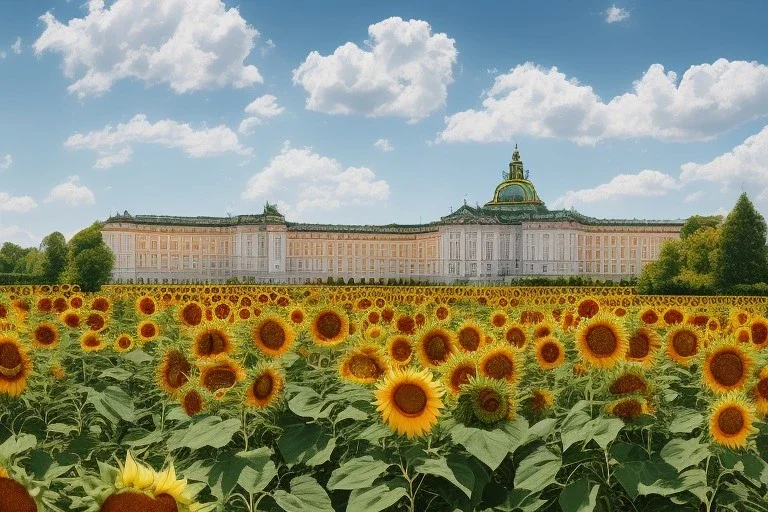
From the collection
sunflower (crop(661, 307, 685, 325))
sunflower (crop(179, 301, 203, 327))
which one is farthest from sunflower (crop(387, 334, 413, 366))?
sunflower (crop(661, 307, 685, 325))

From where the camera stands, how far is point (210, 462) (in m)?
3.79

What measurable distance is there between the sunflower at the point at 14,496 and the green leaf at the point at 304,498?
4.97 feet

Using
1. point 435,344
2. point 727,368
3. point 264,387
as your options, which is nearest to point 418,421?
point 264,387

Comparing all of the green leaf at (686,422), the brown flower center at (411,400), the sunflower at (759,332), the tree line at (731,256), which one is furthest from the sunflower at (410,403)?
the tree line at (731,256)

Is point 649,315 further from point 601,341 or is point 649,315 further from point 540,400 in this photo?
point 540,400

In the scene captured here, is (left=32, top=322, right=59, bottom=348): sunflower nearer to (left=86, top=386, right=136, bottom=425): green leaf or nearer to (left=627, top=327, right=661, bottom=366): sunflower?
(left=86, top=386, right=136, bottom=425): green leaf

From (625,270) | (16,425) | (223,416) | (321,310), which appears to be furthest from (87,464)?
(625,270)

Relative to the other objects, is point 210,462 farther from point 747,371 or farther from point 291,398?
point 747,371

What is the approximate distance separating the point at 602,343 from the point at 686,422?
0.74m

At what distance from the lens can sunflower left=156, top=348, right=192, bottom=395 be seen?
4641 millimetres

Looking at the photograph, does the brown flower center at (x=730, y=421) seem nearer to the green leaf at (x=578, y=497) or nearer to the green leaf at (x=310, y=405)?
the green leaf at (x=578, y=497)

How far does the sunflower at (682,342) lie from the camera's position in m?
5.11

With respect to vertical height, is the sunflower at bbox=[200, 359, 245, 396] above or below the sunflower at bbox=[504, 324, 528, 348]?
below

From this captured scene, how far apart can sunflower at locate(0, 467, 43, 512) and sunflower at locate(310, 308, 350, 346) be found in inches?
118
